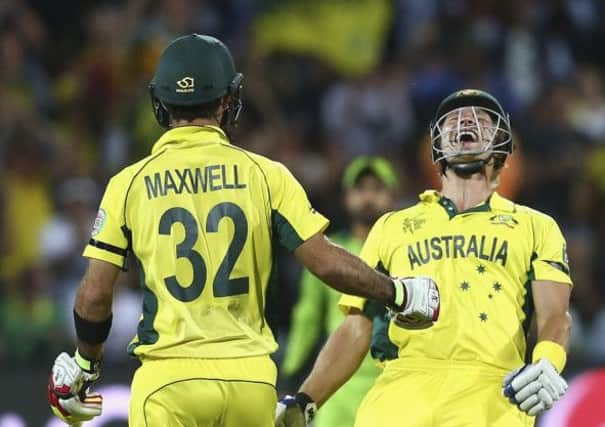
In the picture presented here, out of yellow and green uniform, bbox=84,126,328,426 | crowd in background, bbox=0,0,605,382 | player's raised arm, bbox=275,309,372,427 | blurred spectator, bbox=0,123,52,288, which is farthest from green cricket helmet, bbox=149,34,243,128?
blurred spectator, bbox=0,123,52,288

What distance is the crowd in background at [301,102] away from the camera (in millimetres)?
10219

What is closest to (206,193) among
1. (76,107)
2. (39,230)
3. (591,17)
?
(39,230)

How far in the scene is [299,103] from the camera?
11438 mm

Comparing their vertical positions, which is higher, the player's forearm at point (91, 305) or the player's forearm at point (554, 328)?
the player's forearm at point (91, 305)

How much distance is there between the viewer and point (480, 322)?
5.15 metres

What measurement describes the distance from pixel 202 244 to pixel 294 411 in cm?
93

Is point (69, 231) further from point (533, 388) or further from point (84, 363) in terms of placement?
point (533, 388)

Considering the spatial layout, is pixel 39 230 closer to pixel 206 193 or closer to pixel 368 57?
pixel 368 57

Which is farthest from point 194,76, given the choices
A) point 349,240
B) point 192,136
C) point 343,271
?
point 349,240

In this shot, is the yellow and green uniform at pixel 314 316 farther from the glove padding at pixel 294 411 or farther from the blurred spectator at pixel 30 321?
the glove padding at pixel 294 411

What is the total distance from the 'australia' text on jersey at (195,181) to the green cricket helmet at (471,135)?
3.37ft

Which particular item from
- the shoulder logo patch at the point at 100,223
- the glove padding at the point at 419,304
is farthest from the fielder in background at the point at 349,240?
the shoulder logo patch at the point at 100,223

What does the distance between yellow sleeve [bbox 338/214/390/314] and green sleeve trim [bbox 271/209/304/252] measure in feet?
2.24

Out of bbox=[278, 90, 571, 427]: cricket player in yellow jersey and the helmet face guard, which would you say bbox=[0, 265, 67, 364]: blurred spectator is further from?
the helmet face guard
